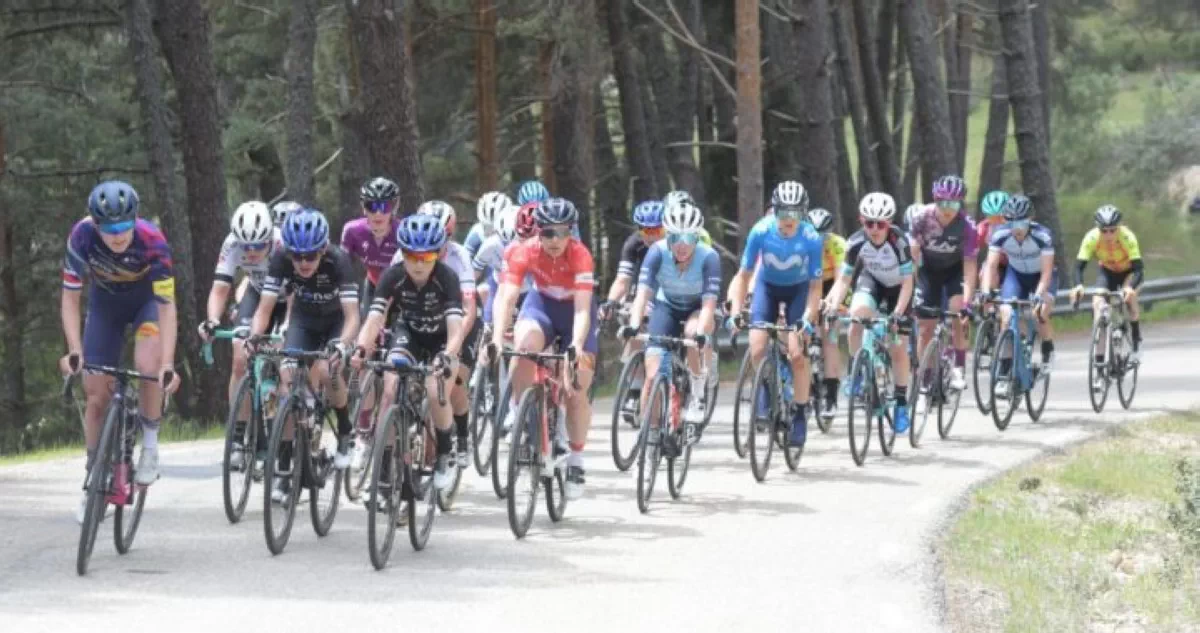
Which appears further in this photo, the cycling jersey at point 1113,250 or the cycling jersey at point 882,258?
the cycling jersey at point 1113,250

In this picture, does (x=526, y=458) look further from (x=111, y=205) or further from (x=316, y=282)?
(x=111, y=205)

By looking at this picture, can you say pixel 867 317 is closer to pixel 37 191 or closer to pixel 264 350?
pixel 264 350

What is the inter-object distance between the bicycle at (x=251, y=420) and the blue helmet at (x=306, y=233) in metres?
0.61

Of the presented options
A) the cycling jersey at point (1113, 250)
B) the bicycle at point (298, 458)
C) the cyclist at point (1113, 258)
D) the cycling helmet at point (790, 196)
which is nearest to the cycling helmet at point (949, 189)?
the cyclist at point (1113, 258)

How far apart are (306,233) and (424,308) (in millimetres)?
862

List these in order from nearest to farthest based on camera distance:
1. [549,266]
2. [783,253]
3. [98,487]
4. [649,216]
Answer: [98,487]
[549,266]
[783,253]
[649,216]

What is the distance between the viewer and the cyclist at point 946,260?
20.0m

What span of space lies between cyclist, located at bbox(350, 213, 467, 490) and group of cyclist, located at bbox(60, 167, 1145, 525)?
1 cm

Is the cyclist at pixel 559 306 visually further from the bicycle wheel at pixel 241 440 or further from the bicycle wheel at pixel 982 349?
the bicycle wheel at pixel 982 349

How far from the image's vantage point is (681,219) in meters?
15.9

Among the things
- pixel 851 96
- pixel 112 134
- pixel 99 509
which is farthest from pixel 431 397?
pixel 851 96

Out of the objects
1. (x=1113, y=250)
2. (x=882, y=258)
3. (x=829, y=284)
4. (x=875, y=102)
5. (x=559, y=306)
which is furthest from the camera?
(x=875, y=102)

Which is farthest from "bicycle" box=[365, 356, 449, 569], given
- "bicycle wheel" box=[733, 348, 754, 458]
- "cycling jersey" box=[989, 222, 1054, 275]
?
"cycling jersey" box=[989, 222, 1054, 275]

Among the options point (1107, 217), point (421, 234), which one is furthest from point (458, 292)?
point (1107, 217)
